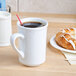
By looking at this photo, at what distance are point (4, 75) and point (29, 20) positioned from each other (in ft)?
0.71

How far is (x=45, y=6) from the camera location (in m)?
1.50

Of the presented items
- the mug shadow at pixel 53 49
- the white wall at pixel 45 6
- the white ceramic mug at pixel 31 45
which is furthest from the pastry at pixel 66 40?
the white wall at pixel 45 6

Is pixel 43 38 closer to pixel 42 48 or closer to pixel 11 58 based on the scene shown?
pixel 42 48

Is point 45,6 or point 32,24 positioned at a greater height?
point 32,24

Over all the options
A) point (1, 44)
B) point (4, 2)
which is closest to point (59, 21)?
point (4, 2)

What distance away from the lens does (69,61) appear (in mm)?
776

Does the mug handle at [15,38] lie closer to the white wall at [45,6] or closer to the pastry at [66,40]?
the pastry at [66,40]

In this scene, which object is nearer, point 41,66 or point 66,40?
point 41,66

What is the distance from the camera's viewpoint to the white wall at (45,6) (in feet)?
4.87

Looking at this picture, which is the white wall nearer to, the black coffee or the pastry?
the pastry

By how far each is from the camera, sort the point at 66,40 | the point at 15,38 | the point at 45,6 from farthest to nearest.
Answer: the point at 45,6 → the point at 66,40 → the point at 15,38

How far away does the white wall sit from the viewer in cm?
149

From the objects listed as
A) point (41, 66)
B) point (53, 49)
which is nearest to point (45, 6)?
point (53, 49)

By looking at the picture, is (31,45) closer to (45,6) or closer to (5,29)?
(5,29)
